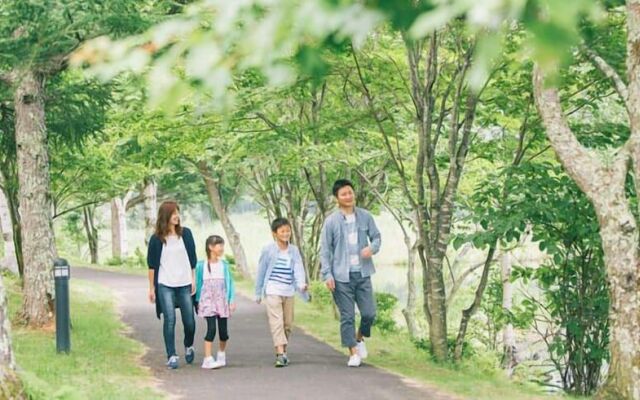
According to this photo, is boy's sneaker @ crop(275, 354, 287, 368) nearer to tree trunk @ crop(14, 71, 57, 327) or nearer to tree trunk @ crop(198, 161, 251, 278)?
tree trunk @ crop(14, 71, 57, 327)

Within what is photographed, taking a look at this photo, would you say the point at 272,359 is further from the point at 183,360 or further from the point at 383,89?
the point at 383,89

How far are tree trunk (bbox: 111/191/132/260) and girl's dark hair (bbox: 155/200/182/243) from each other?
30.0 m

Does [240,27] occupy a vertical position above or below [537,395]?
above

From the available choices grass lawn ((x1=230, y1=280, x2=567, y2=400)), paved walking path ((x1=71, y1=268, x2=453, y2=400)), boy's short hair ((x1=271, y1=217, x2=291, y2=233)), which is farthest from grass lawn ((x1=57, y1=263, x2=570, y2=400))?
boy's short hair ((x1=271, y1=217, x2=291, y2=233))

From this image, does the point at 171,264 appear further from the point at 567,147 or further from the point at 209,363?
the point at 567,147

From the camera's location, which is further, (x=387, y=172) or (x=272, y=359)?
(x=387, y=172)

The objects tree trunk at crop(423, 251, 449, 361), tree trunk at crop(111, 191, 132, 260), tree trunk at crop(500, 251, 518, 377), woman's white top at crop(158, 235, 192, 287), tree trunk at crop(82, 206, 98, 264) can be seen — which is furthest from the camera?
tree trunk at crop(82, 206, 98, 264)

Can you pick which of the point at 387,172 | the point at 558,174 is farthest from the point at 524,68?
the point at 387,172

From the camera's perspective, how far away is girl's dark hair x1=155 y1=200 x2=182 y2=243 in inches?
402

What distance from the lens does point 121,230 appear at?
135 feet

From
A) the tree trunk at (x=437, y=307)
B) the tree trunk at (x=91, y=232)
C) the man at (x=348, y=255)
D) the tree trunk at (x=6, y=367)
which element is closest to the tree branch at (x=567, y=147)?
the man at (x=348, y=255)

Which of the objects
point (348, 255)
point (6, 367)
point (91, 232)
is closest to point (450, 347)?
point (348, 255)

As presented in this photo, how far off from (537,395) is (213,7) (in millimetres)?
8446

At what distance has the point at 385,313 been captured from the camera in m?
18.7
